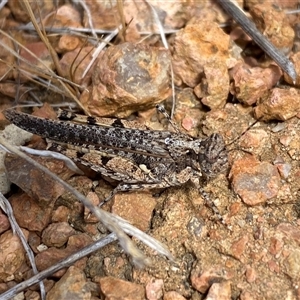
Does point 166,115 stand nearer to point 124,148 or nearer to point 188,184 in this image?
point 124,148

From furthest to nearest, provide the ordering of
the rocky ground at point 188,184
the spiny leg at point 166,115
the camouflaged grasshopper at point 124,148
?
the spiny leg at point 166,115 < the camouflaged grasshopper at point 124,148 < the rocky ground at point 188,184

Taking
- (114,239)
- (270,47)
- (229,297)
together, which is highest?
(270,47)

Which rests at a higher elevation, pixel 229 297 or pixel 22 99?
→ pixel 22 99

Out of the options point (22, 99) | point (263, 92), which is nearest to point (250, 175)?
point (263, 92)

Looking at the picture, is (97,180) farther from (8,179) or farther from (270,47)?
(270,47)

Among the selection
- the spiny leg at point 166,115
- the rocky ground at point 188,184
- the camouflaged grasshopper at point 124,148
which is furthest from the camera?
the spiny leg at point 166,115

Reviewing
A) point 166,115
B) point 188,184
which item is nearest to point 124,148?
point 166,115

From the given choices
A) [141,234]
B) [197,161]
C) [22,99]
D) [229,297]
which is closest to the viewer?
[141,234]

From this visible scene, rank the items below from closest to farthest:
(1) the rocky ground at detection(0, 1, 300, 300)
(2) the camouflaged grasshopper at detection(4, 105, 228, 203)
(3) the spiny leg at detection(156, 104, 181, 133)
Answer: (1) the rocky ground at detection(0, 1, 300, 300) < (2) the camouflaged grasshopper at detection(4, 105, 228, 203) < (3) the spiny leg at detection(156, 104, 181, 133)
